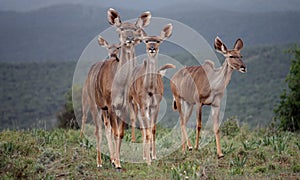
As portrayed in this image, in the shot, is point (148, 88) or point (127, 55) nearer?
point (127, 55)

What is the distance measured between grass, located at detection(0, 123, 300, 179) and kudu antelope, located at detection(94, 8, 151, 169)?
2.17 ft

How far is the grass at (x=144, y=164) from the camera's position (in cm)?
823

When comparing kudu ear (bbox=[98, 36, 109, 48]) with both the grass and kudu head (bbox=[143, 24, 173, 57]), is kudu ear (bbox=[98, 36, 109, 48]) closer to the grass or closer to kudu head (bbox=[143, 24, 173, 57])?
the grass

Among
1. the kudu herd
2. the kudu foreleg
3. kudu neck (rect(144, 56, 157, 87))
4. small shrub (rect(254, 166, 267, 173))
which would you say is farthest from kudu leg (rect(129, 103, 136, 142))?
small shrub (rect(254, 166, 267, 173))

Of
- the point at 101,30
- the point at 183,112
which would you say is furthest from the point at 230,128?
the point at 101,30

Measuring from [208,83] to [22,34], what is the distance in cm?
11108

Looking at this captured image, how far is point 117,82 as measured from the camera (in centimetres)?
944

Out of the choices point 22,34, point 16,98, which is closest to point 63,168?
point 16,98

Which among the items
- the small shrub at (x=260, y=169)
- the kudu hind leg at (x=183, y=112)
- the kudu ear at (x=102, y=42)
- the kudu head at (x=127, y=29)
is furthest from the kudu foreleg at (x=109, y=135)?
the kudu ear at (x=102, y=42)

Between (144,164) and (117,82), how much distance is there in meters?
1.69

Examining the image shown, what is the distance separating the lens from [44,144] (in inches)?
436

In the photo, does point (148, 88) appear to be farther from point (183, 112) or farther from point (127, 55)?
point (183, 112)

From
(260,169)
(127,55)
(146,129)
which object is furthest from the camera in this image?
(146,129)

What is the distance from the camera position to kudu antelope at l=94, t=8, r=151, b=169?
9.36 metres
